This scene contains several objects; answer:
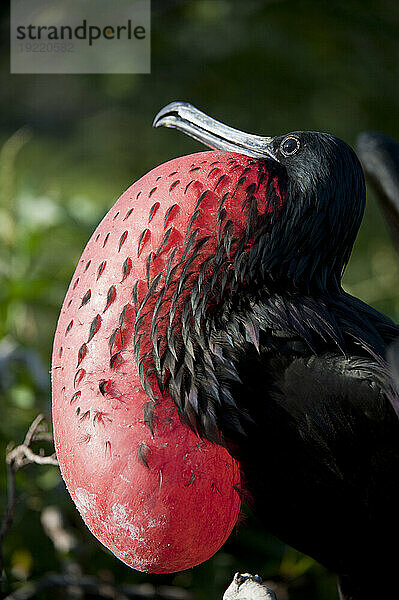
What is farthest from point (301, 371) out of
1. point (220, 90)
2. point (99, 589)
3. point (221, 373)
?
point (220, 90)

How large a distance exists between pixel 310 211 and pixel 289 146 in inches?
2.3

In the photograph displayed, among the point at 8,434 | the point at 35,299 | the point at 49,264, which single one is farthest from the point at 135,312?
the point at 49,264

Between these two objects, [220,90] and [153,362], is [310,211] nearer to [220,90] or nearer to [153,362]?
[153,362]

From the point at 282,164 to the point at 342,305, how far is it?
109mm

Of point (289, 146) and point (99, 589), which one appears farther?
point (99, 589)

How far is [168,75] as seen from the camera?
2211 mm

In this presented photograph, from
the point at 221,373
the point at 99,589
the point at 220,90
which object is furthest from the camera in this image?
the point at 220,90

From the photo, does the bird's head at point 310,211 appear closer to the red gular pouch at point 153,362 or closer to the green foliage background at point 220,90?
the red gular pouch at point 153,362

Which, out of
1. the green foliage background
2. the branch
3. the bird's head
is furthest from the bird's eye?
the green foliage background

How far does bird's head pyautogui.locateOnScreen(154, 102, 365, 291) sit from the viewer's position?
1.83 feet

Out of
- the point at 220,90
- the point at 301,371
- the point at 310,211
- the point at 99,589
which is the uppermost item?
the point at 220,90

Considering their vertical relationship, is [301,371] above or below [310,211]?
below

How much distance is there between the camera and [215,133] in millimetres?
626

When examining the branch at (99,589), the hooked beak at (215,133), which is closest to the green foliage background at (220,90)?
the branch at (99,589)
